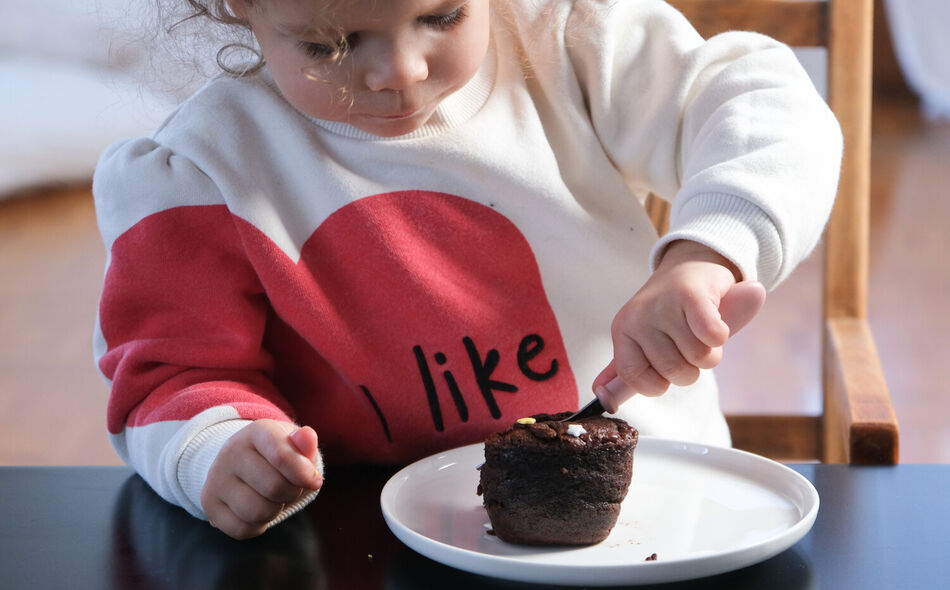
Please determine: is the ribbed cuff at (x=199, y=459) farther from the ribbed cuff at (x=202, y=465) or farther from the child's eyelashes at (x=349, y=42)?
the child's eyelashes at (x=349, y=42)

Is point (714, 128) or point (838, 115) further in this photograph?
point (838, 115)

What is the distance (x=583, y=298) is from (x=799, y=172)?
7.4 inches

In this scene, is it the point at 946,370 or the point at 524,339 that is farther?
the point at 946,370

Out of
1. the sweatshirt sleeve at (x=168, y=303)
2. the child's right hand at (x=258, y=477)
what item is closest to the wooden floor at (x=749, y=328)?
the sweatshirt sleeve at (x=168, y=303)

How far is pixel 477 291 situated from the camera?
2.68 ft

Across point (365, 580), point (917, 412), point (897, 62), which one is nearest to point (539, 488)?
point (365, 580)

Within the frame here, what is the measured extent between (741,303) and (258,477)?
29 centimetres

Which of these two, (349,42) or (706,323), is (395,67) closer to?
(349,42)

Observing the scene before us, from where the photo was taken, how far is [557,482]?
603 millimetres

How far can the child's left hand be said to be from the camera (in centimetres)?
60

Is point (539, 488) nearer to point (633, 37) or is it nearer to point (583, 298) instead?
Result: point (583, 298)

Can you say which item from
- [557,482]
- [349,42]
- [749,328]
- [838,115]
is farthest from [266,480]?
[749,328]

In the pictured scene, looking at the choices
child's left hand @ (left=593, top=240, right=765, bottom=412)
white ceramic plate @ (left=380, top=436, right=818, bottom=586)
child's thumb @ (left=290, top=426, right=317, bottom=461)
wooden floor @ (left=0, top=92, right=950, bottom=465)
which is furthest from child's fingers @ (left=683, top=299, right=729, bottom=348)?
wooden floor @ (left=0, top=92, right=950, bottom=465)

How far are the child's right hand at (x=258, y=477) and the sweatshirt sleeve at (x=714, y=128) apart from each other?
26cm
